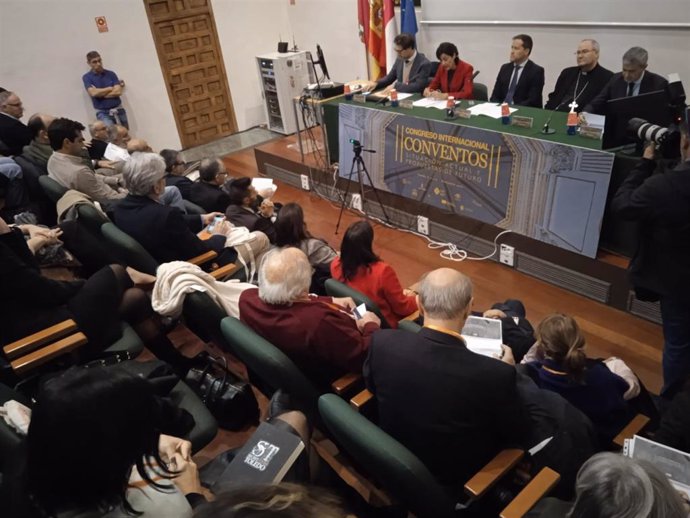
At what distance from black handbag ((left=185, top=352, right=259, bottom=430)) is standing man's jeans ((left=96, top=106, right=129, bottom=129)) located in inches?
179

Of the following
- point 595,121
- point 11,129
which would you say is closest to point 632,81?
point 595,121

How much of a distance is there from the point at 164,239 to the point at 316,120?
2697mm

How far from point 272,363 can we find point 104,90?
5173 millimetres

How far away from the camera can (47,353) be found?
189 cm

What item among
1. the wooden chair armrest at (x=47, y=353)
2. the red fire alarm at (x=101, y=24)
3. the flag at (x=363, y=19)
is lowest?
the wooden chair armrest at (x=47, y=353)

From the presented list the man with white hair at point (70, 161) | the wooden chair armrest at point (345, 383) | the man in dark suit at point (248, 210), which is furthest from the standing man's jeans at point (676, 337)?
the man with white hair at point (70, 161)

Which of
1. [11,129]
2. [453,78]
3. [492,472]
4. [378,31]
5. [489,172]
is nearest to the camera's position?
[492,472]

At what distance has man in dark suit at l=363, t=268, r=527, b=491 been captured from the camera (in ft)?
4.43

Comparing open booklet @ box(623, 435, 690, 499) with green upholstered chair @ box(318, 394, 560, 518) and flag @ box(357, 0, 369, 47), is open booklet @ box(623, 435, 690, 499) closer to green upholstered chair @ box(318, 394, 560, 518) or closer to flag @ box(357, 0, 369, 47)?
green upholstered chair @ box(318, 394, 560, 518)

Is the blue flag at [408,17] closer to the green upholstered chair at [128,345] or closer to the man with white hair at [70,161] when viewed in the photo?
the man with white hair at [70,161]

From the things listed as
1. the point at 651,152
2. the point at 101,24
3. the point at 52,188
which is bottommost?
the point at 52,188

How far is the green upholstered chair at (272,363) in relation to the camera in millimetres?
1608

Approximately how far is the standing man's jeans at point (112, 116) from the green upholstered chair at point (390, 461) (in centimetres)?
538

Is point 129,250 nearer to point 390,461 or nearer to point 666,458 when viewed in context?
point 390,461
